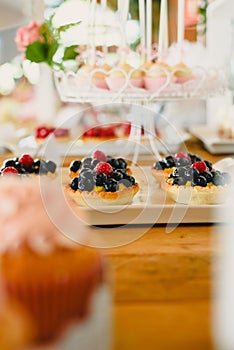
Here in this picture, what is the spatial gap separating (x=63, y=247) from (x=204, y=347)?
18 cm

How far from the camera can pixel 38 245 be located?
63 cm

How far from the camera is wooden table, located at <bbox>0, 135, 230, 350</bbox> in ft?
2.33

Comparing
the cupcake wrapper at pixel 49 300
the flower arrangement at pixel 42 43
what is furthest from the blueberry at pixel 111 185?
the flower arrangement at pixel 42 43

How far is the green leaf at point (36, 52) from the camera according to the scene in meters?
2.10

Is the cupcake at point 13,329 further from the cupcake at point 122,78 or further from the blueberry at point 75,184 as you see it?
the cupcake at point 122,78

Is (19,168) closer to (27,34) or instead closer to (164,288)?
(164,288)

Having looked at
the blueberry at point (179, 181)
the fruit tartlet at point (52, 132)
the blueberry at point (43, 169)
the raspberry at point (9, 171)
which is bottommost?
the fruit tartlet at point (52, 132)

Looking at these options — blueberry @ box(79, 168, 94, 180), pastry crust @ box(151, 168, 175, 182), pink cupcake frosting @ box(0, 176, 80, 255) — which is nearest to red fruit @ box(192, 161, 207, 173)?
pastry crust @ box(151, 168, 175, 182)

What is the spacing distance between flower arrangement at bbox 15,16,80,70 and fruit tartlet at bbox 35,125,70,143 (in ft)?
1.55

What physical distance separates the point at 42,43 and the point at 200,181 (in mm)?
971

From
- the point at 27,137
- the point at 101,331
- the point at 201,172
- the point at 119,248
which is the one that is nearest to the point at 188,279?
the point at 119,248

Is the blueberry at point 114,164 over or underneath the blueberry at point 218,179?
underneath

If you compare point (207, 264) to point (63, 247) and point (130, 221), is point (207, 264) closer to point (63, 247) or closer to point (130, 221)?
point (130, 221)

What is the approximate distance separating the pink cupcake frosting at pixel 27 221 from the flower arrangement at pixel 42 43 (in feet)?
4.89
